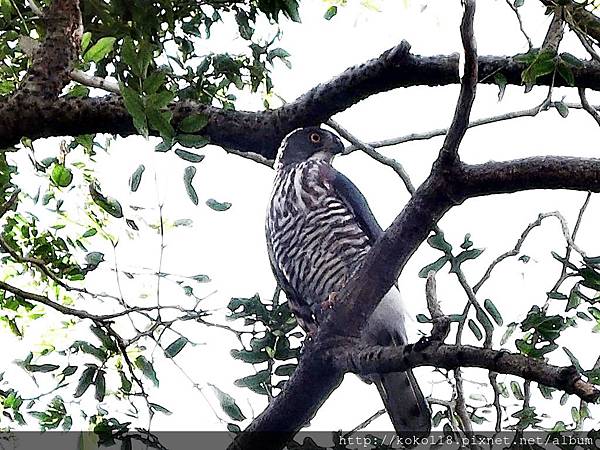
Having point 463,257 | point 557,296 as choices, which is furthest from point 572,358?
point 463,257

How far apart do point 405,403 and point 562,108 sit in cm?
82

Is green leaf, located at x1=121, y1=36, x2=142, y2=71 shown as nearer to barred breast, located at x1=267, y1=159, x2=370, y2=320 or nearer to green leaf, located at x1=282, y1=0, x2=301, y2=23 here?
green leaf, located at x1=282, y1=0, x2=301, y2=23

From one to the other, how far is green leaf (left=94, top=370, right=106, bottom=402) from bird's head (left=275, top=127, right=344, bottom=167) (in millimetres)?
818

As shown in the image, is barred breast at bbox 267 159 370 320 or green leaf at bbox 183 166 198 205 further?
barred breast at bbox 267 159 370 320

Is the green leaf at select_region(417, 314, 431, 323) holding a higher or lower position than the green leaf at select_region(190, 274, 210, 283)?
lower

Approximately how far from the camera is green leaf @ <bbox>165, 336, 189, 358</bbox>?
60.2 inches

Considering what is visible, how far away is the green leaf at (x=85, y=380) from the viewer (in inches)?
59.7

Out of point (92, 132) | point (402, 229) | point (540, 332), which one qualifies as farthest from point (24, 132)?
point (540, 332)

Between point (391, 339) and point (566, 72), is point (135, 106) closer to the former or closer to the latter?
point (566, 72)

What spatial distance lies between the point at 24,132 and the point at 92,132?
0.15 meters

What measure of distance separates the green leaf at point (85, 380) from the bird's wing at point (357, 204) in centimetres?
94

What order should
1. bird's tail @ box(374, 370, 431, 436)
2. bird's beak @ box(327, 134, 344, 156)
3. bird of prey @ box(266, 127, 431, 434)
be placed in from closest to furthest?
bird's tail @ box(374, 370, 431, 436) < bird of prey @ box(266, 127, 431, 434) < bird's beak @ box(327, 134, 344, 156)

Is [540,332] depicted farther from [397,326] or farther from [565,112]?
[397,326]

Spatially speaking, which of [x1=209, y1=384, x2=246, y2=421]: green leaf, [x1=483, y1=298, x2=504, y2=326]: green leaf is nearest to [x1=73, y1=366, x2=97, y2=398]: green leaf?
[x1=209, y1=384, x2=246, y2=421]: green leaf
